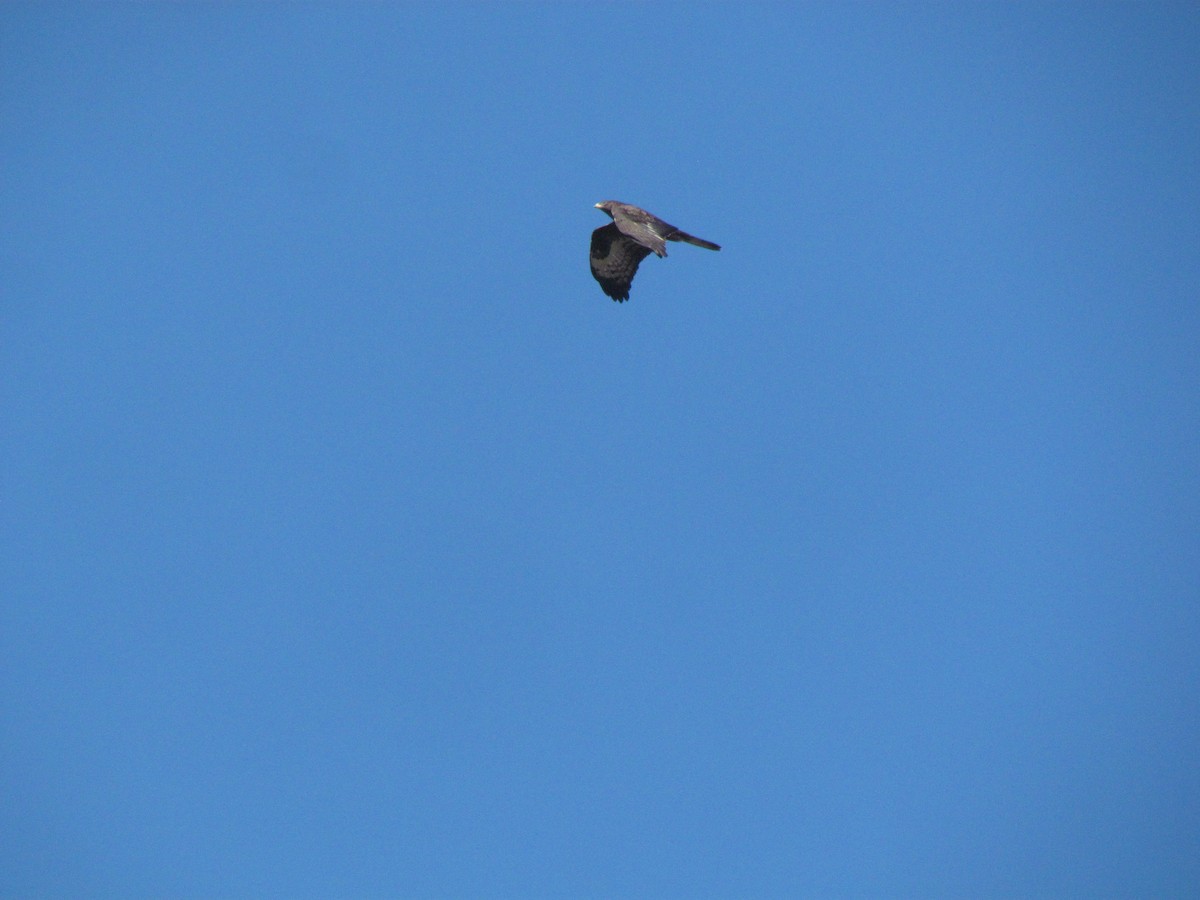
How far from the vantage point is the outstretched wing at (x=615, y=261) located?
2600 centimetres

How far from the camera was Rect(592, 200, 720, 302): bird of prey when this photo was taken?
24109mm

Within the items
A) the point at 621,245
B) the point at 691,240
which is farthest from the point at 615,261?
the point at 691,240

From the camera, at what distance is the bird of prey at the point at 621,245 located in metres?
24.1

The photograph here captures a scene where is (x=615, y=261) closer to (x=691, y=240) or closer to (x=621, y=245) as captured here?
(x=621, y=245)

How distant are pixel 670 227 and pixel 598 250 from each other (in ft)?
8.02

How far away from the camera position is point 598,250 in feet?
86.0

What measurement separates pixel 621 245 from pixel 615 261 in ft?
1.36

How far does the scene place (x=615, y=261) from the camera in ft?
86.3

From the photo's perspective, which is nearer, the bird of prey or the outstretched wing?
the bird of prey

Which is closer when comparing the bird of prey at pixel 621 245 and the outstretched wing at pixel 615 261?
the bird of prey at pixel 621 245

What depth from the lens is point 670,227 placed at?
24266 mm

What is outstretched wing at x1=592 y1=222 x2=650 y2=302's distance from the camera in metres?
26.0

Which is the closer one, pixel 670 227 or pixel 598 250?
pixel 670 227

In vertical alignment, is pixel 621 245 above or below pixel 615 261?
above
